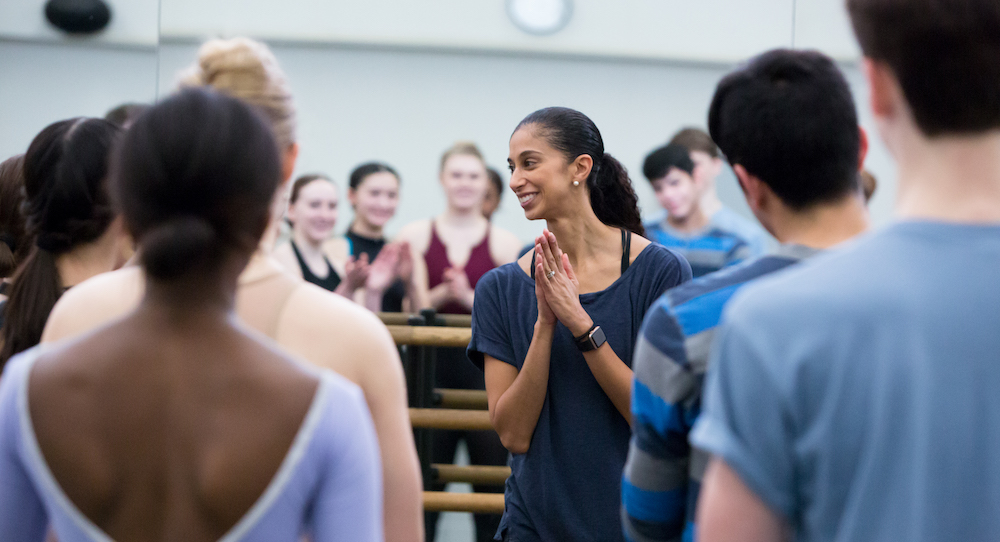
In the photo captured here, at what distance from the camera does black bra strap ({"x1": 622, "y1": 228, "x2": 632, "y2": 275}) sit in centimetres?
184

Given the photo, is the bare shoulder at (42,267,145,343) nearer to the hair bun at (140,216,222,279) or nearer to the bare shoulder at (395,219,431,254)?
the hair bun at (140,216,222,279)

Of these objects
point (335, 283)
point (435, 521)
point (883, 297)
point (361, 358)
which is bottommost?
point (435, 521)

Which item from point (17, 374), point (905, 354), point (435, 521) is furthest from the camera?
point (435, 521)

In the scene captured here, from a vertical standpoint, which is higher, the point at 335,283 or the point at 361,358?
the point at 361,358

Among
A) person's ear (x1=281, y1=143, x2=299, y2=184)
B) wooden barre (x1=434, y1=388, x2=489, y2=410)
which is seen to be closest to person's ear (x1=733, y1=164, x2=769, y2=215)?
person's ear (x1=281, y1=143, x2=299, y2=184)

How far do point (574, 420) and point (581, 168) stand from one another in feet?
1.97

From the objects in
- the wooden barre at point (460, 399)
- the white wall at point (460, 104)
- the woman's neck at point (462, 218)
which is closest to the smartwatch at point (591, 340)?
the wooden barre at point (460, 399)

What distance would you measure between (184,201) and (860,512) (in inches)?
26.1

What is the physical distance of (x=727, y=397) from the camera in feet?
2.47

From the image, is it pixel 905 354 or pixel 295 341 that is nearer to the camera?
pixel 905 354

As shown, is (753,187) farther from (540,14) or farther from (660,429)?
(540,14)

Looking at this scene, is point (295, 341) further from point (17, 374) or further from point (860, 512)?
point (860, 512)

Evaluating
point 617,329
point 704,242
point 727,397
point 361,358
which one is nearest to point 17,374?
point 361,358

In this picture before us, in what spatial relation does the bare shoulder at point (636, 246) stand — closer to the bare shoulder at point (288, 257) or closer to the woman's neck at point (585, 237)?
the woman's neck at point (585, 237)
